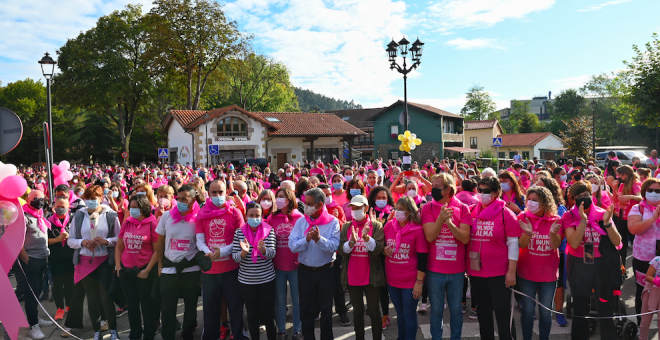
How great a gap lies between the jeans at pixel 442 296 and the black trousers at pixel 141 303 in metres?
3.12

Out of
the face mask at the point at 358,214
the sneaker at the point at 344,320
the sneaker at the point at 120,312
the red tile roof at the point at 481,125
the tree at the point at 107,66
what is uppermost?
the tree at the point at 107,66

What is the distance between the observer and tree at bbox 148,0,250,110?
3525 centimetres

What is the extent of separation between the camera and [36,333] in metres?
5.15

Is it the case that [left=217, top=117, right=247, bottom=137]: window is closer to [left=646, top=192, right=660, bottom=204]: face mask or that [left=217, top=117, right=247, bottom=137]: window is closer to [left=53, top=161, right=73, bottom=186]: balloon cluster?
[left=53, top=161, right=73, bottom=186]: balloon cluster

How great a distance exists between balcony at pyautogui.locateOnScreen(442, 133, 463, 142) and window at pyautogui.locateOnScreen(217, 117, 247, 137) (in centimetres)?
2315

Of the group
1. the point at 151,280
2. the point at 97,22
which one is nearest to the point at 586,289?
the point at 151,280

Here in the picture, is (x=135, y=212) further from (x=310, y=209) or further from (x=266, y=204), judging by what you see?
(x=310, y=209)

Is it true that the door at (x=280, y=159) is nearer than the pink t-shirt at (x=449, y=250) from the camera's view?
No

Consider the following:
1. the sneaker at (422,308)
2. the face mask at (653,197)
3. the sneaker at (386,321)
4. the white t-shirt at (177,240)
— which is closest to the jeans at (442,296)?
the sneaker at (386,321)

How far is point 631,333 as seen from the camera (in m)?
4.58

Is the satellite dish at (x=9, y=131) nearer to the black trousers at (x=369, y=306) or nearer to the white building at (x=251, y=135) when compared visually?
the black trousers at (x=369, y=306)

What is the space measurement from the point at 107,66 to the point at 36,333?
3801 centimetres

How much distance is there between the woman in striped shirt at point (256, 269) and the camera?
14.8 ft

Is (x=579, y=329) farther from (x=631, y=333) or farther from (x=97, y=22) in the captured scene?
(x=97, y=22)
